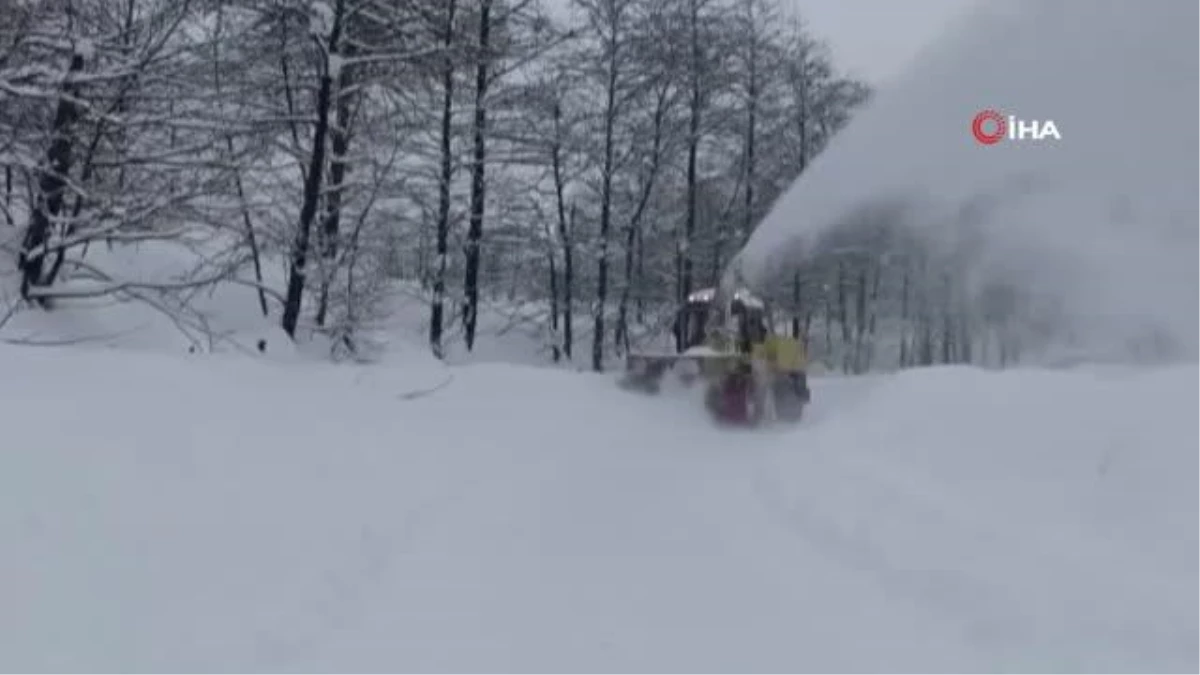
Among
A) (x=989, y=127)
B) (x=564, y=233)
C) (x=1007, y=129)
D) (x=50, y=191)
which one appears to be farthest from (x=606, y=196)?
(x=1007, y=129)

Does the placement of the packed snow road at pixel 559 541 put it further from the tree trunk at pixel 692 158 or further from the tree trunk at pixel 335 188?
the tree trunk at pixel 692 158

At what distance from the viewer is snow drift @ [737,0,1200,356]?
10000 mm

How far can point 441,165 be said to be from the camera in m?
24.0

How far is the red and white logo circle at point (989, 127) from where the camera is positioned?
38.2 feet

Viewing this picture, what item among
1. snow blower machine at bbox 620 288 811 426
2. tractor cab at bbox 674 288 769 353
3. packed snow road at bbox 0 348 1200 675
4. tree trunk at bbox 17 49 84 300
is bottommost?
packed snow road at bbox 0 348 1200 675

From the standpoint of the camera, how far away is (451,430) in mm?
12297

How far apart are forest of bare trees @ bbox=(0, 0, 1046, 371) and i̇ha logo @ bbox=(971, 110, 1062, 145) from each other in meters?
1.32

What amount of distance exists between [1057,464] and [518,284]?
77.3 feet

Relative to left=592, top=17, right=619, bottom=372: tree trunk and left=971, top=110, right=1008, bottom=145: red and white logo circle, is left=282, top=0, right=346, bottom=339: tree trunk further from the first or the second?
left=592, top=17, right=619, bottom=372: tree trunk

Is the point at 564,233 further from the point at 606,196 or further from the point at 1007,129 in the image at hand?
the point at 1007,129

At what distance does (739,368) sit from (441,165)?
1010cm

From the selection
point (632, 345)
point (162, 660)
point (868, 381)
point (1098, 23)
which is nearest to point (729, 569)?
point (162, 660)

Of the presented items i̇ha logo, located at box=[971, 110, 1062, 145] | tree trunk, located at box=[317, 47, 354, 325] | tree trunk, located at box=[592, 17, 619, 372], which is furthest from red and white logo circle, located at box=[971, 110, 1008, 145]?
tree trunk, located at box=[592, 17, 619, 372]

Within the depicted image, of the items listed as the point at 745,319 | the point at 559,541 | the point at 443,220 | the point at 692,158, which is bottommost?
the point at 559,541
